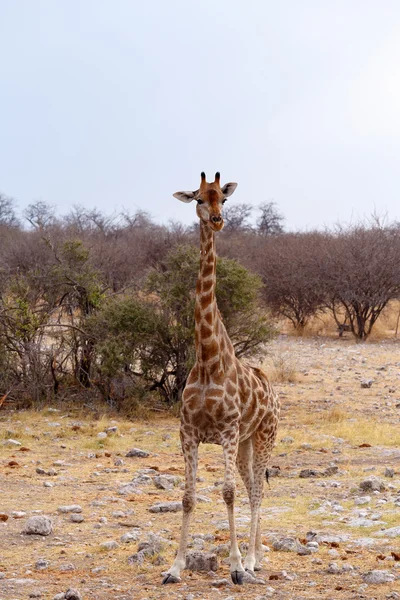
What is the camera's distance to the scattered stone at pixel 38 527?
6.68 meters

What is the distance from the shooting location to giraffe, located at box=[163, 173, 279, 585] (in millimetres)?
5695

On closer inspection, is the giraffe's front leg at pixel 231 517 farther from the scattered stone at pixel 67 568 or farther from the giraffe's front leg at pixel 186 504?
the scattered stone at pixel 67 568

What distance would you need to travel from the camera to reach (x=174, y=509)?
24.9ft

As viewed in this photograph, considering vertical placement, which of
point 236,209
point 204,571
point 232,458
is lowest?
point 204,571

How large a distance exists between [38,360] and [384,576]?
29.6 ft

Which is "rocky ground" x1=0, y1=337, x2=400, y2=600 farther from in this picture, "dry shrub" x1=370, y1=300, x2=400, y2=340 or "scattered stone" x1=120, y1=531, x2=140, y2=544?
"dry shrub" x1=370, y1=300, x2=400, y2=340

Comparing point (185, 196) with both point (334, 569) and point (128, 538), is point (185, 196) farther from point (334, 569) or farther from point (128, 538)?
point (334, 569)

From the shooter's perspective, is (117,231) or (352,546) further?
(117,231)

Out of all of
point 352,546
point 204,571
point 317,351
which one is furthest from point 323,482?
point 317,351

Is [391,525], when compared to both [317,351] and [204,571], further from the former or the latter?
[317,351]

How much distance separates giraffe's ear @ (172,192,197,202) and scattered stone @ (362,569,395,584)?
110 inches

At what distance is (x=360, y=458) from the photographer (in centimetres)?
1000

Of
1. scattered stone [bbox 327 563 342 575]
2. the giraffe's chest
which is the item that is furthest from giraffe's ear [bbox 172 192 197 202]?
scattered stone [bbox 327 563 342 575]

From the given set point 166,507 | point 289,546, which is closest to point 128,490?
point 166,507
